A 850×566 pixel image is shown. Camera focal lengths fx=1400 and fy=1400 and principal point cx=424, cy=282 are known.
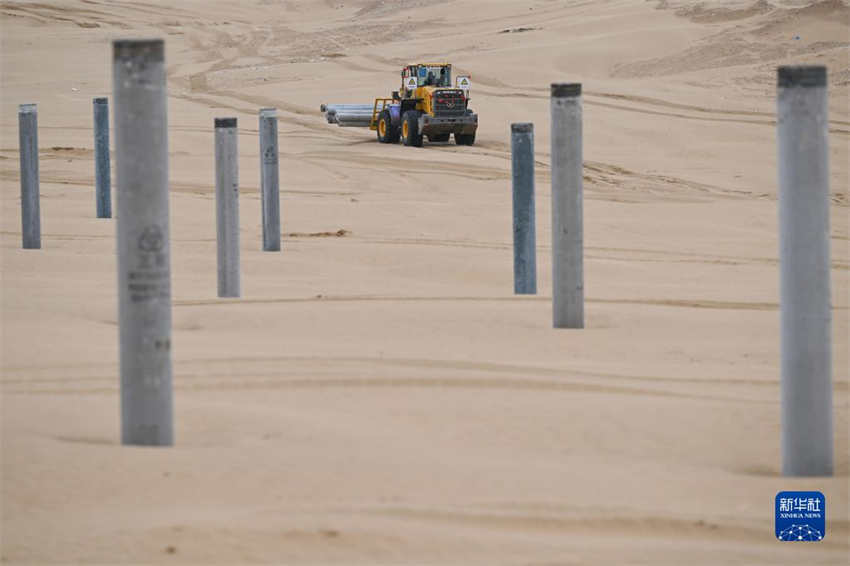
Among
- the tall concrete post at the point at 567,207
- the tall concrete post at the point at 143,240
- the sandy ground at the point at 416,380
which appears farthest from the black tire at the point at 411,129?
the tall concrete post at the point at 143,240

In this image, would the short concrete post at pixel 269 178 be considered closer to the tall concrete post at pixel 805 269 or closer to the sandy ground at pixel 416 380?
the sandy ground at pixel 416 380

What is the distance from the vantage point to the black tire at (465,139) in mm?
26156

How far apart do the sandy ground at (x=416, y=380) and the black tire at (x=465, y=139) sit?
2.89 m

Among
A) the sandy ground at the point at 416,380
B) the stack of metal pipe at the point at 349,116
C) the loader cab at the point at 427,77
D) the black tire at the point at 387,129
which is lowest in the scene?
the sandy ground at the point at 416,380

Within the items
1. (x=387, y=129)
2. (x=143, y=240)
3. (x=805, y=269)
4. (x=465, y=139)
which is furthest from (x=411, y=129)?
(x=805, y=269)

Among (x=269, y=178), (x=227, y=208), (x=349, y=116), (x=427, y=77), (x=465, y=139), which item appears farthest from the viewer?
(x=349, y=116)

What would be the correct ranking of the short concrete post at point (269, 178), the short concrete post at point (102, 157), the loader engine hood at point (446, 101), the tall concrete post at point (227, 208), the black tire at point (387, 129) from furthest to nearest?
1. the black tire at point (387, 129)
2. the loader engine hood at point (446, 101)
3. the short concrete post at point (102, 157)
4. the short concrete post at point (269, 178)
5. the tall concrete post at point (227, 208)

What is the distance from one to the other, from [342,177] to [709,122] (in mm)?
10027

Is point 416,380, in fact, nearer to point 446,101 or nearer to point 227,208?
point 227,208

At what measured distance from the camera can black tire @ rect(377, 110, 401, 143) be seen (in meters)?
26.6

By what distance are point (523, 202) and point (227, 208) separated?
7.24 feet

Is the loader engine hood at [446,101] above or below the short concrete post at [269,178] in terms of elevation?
above

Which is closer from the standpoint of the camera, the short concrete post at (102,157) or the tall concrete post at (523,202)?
the tall concrete post at (523,202)

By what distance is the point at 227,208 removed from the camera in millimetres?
10398
